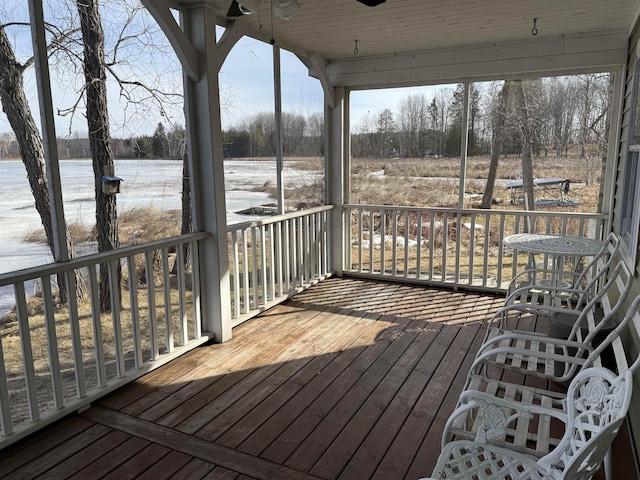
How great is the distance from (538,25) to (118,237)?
3.65 metres

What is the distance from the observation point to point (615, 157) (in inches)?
164

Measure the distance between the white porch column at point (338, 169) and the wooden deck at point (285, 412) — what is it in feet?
5.27

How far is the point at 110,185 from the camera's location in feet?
9.12

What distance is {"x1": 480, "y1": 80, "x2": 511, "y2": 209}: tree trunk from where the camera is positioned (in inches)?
182

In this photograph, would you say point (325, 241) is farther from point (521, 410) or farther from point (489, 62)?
point (521, 410)

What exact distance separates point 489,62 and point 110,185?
364 centimetres

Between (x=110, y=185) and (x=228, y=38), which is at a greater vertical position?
(x=228, y=38)

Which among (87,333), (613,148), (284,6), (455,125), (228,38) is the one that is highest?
(228,38)

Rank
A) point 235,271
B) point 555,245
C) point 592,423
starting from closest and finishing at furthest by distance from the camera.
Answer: point 592,423
point 555,245
point 235,271

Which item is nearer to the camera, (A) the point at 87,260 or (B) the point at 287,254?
(A) the point at 87,260

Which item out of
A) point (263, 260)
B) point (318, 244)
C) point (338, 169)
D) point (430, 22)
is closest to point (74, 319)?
point (263, 260)

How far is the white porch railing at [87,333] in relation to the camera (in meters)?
2.39

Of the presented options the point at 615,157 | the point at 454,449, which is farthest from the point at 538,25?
the point at 454,449

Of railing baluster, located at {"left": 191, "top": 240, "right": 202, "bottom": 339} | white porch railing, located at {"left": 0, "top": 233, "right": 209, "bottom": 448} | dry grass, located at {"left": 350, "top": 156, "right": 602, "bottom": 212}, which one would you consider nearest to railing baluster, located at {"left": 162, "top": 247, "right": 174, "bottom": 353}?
white porch railing, located at {"left": 0, "top": 233, "right": 209, "bottom": 448}
